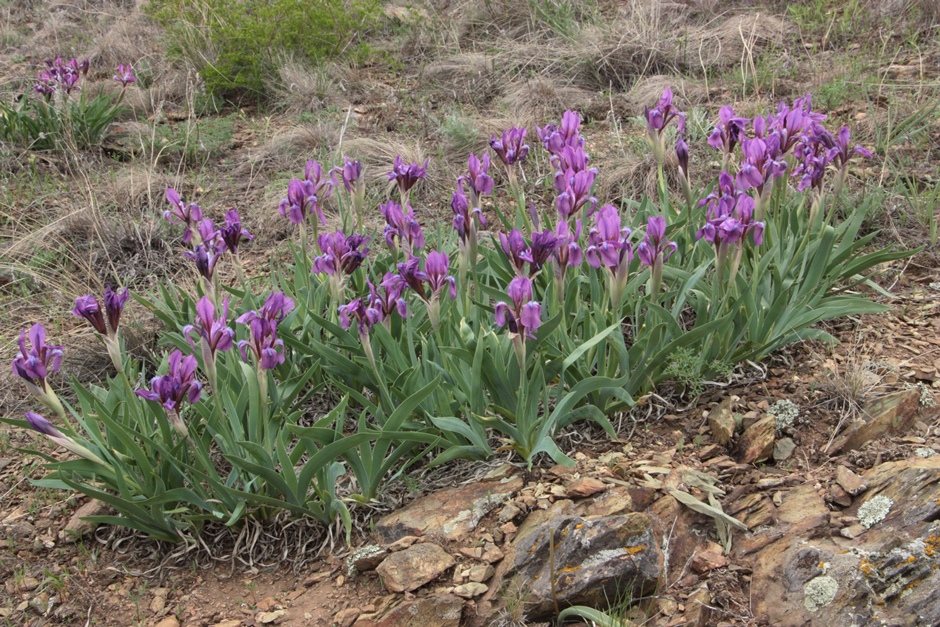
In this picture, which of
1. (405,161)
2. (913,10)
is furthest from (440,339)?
(913,10)

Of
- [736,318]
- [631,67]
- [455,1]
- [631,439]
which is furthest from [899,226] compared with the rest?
[455,1]

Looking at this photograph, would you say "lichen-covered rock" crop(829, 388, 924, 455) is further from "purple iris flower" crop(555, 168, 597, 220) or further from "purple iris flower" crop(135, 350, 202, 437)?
"purple iris flower" crop(135, 350, 202, 437)

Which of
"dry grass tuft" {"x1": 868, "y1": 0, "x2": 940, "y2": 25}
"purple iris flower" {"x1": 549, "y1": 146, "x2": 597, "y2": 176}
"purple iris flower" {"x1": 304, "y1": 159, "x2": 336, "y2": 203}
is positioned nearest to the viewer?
"purple iris flower" {"x1": 549, "y1": 146, "x2": 597, "y2": 176}

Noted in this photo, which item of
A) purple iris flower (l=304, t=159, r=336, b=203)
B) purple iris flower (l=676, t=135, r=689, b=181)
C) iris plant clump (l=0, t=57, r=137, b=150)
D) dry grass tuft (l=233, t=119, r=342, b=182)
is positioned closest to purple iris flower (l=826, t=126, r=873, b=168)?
purple iris flower (l=676, t=135, r=689, b=181)

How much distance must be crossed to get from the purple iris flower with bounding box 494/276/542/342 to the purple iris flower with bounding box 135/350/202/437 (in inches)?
33.4

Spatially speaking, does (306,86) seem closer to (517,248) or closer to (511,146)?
(511,146)

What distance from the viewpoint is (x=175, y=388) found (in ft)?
6.83

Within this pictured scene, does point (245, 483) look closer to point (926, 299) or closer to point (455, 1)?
point (926, 299)

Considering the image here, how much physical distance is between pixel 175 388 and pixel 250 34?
15.7 feet

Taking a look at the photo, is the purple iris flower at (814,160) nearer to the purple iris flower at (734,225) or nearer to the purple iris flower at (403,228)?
the purple iris flower at (734,225)

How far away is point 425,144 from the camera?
5.30m

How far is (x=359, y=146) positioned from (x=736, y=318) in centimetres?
302

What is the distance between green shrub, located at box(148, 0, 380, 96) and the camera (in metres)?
6.13

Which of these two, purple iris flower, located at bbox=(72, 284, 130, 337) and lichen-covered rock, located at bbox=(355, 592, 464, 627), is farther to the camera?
purple iris flower, located at bbox=(72, 284, 130, 337)
